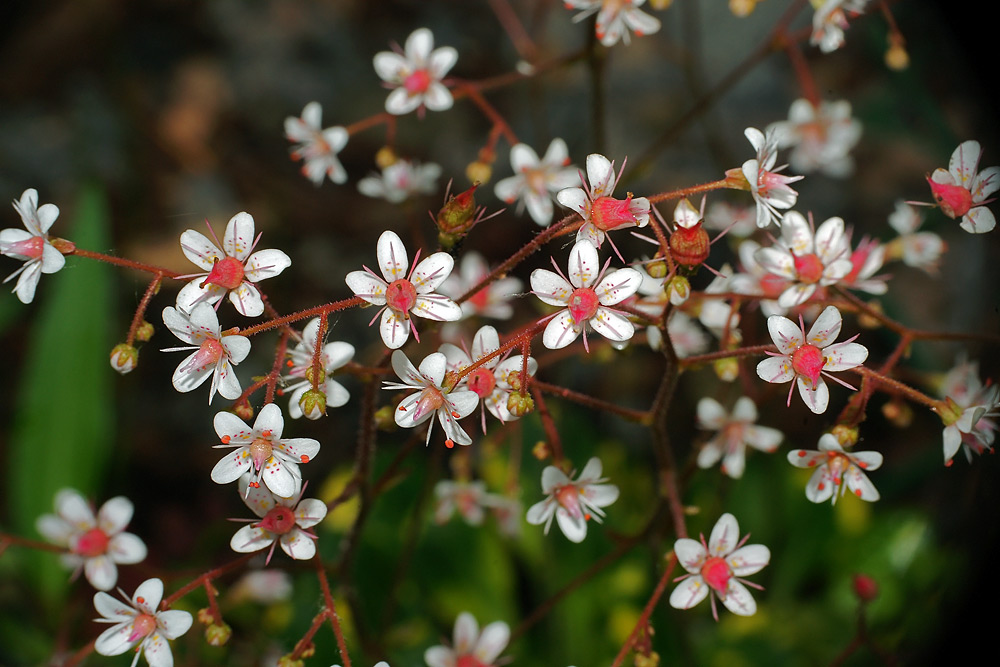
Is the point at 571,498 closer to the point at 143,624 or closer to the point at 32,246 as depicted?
the point at 143,624

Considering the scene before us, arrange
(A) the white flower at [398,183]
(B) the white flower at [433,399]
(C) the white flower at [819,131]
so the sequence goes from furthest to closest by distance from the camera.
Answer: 1. (C) the white flower at [819,131]
2. (A) the white flower at [398,183]
3. (B) the white flower at [433,399]

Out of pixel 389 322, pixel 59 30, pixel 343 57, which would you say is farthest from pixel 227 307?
pixel 59 30

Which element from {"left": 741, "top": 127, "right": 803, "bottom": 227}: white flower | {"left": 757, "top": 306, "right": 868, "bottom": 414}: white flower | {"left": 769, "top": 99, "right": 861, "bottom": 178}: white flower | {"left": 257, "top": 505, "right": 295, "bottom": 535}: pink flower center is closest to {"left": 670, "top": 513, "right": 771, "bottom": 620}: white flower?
{"left": 757, "top": 306, "right": 868, "bottom": 414}: white flower

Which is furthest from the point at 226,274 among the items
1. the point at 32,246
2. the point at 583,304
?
the point at 583,304

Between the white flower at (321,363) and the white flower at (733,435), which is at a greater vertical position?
the white flower at (321,363)

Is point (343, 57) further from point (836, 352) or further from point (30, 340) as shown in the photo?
point (836, 352)

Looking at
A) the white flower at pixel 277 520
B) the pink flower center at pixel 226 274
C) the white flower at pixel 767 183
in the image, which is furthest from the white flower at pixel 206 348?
the white flower at pixel 767 183

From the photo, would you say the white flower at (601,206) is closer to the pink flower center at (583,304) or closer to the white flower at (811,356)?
the pink flower center at (583,304)
